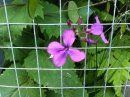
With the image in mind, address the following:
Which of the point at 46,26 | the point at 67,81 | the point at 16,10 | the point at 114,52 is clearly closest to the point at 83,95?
the point at 67,81

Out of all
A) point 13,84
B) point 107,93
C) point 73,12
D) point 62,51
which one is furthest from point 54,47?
point 107,93

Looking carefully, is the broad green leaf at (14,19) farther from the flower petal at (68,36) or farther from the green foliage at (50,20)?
the flower petal at (68,36)

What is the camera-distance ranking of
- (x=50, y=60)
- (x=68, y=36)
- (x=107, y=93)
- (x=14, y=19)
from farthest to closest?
(x=107, y=93)
(x=50, y=60)
(x=14, y=19)
(x=68, y=36)

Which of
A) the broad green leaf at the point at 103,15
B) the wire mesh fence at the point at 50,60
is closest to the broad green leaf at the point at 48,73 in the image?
the wire mesh fence at the point at 50,60

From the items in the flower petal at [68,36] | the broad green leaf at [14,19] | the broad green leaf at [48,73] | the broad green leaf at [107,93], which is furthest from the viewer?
the broad green leaf at [107,93]

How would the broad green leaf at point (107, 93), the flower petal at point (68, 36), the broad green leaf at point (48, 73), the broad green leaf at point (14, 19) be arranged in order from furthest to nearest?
the broad green leaf at point (107, 93), the broad green leaf at point (48, 73), the broad green leaf at point (14, 19), the flower petal at point (68, 36)

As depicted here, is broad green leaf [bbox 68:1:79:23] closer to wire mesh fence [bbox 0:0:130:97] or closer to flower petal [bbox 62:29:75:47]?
wire mesh fence [bbox 0:0:130:97]

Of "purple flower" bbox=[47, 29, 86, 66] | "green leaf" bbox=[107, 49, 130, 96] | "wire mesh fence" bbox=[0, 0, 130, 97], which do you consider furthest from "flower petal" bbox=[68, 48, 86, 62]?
"green leaf" bbox=[107, 49, 130, 96]

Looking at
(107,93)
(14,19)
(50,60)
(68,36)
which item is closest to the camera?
(68,36)

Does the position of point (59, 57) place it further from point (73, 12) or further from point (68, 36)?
point (73, 12)
